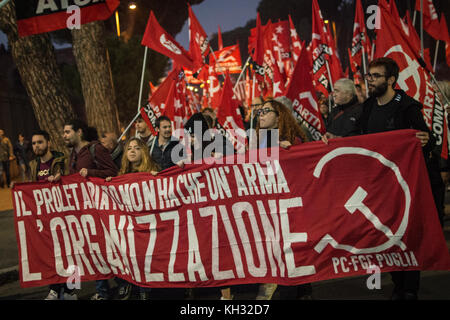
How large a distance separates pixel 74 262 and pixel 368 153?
9.77 ft

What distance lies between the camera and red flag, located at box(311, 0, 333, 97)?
23.9 ft

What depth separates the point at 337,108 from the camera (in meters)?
5.86

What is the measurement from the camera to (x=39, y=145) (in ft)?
15.3

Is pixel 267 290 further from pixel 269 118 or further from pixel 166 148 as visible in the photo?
pixel 166 148

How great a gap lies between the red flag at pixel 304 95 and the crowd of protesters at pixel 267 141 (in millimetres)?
204

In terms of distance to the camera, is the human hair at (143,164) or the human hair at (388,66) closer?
the human hair at (388,66)

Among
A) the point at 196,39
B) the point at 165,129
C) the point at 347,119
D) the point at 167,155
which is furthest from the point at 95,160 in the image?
the point at 196,39

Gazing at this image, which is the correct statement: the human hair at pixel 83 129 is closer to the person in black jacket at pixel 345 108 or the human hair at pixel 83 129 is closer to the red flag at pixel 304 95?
the red flag at pixel 304 95

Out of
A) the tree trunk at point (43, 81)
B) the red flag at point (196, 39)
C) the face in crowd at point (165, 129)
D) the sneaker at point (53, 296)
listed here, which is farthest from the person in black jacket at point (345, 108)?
the red flag at point (196, 39)

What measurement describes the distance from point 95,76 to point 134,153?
502cm

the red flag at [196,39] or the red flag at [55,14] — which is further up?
the red flag at [196,39]

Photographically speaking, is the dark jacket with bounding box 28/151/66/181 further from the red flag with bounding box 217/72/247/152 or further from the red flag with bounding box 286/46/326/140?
the red flag with bounding box 217/72/247/152

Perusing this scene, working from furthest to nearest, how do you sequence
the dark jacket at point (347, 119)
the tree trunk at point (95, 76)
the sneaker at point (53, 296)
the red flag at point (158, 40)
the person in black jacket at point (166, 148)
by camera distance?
1. the tree trunk at point (95, 76)
2. the red flag at point (158, 40)
3. the person in black jacket at point (166, 148)
4. the dark jacket at point (347, 119)
5. the sneaker at point (53, 296)

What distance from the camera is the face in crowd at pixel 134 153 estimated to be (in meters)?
4.62
